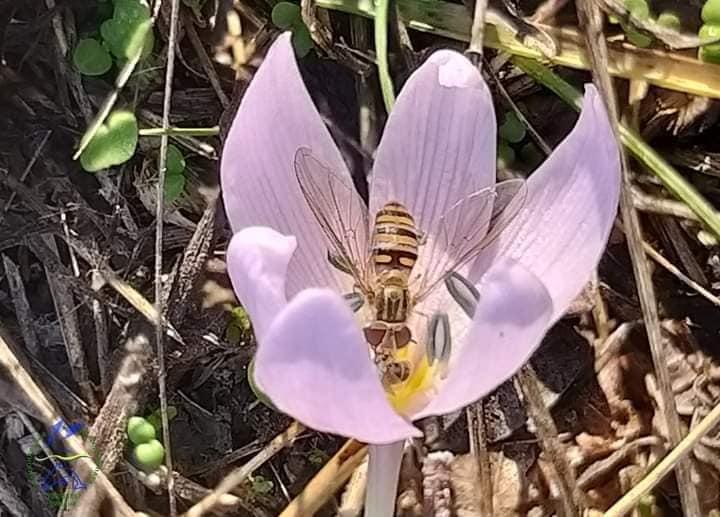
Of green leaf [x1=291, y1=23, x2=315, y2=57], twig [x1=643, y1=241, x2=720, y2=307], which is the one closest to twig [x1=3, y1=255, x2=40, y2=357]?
green leaf [x1=291, y1=23, x2=315, y2=57]

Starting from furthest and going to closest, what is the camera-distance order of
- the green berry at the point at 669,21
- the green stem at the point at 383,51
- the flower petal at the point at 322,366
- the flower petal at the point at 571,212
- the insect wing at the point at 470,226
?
the green berry at the point at 669,21
the green stem at the point at 383,51
the insect wing at the point at 470,226
the flower petal at the point at 571,212
the flower petal at the point at 322,366

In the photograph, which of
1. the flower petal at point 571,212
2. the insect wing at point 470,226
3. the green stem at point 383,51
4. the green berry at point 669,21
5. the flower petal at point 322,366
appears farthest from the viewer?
the green berry at point 669,21

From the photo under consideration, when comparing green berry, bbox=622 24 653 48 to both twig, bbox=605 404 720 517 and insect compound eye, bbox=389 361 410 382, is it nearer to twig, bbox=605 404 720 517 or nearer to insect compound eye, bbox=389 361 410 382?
twig, bbox=605 404 720 517

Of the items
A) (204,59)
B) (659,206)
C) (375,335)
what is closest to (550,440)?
(659,206)

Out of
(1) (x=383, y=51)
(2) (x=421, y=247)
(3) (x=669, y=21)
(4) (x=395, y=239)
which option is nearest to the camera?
(4) (x=395, y=239)

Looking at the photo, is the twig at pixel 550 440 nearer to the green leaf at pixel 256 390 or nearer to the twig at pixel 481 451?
the twig at pixel 481 451

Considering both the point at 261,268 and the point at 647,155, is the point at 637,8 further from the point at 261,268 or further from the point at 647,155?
the point at 261,268

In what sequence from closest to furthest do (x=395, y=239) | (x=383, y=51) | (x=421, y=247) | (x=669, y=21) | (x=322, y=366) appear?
(x=322, y=366) < (x=395, y=239) < (x=421, y=247) < (x=383, y=51) < (x=669, y=21)

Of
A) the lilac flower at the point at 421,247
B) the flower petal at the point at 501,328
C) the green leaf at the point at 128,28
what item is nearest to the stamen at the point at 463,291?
the lilac flower at the point at 421,247
